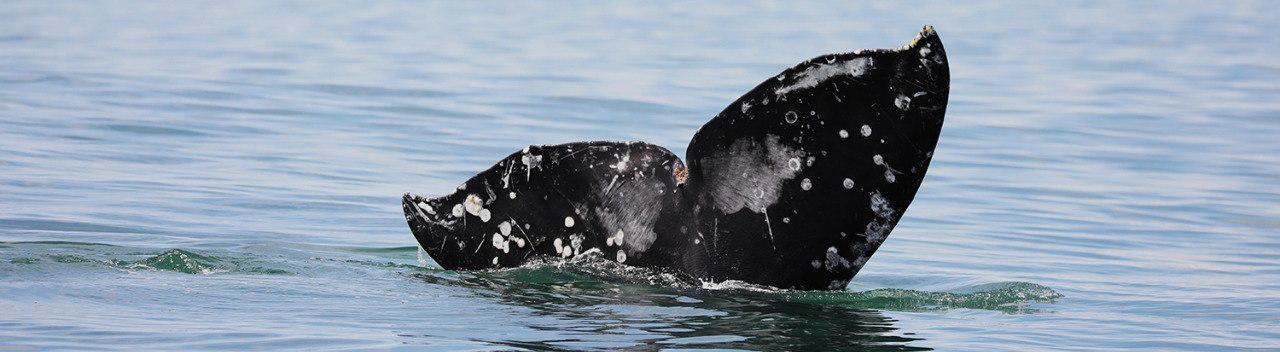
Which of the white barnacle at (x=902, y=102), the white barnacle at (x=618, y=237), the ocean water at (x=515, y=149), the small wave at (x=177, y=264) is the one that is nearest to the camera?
the white barnacle at (x=902, y=102)

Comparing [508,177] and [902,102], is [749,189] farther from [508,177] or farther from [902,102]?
[508,177]

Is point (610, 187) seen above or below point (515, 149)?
below

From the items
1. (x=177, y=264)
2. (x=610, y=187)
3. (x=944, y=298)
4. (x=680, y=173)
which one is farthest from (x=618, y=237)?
(x=177, y=264)

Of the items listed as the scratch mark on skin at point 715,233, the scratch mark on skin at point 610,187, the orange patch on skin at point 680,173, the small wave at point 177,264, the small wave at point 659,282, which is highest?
the orange patch on skin at point 680,173

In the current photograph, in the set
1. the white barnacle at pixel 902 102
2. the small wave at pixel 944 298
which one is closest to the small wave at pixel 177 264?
the small wave at pixel 944 298

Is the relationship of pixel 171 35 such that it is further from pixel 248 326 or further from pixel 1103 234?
pixel 248 326

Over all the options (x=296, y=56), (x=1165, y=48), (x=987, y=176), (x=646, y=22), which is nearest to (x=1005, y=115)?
(x=987, y=176)

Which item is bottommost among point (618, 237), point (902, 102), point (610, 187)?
point (618, 237)

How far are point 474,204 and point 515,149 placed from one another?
10.2 m

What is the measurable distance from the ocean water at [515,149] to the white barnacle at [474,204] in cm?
36

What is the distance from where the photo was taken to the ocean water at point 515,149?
8086 mm

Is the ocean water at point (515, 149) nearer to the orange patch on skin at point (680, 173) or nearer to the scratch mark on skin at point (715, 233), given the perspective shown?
the scratch mark on skin at point (715, 233)

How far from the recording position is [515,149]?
729 inches

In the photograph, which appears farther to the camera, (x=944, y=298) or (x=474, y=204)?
(x=944, y=298)
